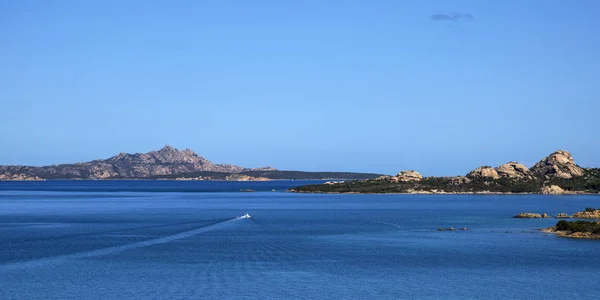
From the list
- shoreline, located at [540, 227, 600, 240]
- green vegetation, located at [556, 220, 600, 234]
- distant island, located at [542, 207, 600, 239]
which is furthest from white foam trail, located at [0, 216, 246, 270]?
green vegetation, located at [556, 220, 600, 234]

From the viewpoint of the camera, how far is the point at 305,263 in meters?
69.9

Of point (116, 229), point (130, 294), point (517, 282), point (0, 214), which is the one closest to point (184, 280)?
point (130, 294)

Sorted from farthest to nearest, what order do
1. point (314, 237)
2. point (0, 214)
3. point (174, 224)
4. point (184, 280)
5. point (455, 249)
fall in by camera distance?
point (0, 214)
point (174, 224)
point (314, 237)
point (455, 249)
point (184, 280)

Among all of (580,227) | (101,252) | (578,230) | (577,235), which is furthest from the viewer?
(580,227)

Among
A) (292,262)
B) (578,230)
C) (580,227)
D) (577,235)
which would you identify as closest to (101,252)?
(292,262)

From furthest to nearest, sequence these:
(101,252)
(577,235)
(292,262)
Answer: (577,235) < (101,252) < (292,262)

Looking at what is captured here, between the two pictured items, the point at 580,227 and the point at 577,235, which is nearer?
the point at 577,235

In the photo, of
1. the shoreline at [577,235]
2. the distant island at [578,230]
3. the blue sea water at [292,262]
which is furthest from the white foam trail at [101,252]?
the distant island at [578,230]

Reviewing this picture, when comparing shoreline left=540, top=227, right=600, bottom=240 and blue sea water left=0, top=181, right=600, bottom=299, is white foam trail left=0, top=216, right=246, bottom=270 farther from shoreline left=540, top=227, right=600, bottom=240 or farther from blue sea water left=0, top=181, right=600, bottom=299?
shoreline left=540, top=227, right=600, bottom=240

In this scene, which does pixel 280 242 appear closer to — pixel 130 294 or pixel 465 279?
pixel 465 279

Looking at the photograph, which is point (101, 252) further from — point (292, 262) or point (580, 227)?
point (580, 227)

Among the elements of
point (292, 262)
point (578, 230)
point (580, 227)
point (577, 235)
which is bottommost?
point (292, 262)

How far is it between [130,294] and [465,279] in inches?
1085

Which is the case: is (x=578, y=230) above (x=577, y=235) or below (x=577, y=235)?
above
